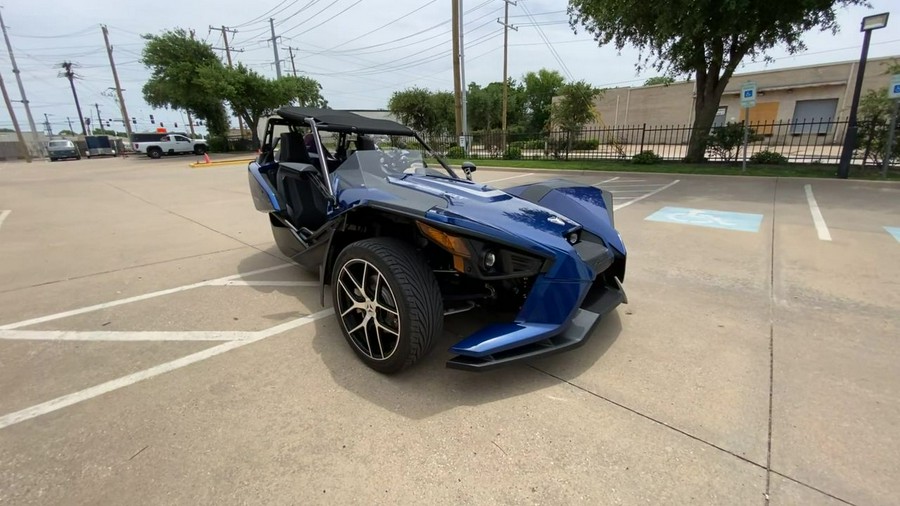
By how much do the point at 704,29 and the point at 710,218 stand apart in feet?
25.3

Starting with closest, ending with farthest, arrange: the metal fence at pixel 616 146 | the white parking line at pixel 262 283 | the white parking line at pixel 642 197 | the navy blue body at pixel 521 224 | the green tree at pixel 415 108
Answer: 1. the navy blue body at pixel 521 224
2. the white parking line at pixel 262 283
3. the white parking line at pixel 642 197
4. the metal fence at pixel 616 146
5. the green tree at pixel 415 108

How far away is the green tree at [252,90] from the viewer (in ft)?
97.0

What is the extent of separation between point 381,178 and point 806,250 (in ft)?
16.1

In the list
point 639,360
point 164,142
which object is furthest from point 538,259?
point 164,142

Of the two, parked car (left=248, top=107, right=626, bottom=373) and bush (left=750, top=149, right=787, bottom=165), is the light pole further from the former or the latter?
parked car (left=248, top=107, right=626, bottom=373)

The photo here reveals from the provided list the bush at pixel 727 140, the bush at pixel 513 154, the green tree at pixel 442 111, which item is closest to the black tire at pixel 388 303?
the bush at pixel 727 140

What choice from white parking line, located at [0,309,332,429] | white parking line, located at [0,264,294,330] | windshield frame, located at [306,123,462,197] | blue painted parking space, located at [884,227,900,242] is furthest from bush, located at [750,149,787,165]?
white parking line, located at [0,309,332,429]

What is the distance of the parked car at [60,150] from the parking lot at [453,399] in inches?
1488

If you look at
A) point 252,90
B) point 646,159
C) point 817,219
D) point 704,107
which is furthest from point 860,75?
point 252,90

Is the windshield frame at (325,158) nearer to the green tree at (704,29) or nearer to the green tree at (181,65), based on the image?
the green tree at (704,29)

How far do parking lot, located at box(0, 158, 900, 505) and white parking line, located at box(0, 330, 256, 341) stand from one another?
19 mm

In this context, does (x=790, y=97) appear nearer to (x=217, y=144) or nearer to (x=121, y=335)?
(x=121, y=335)

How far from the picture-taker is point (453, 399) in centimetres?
226

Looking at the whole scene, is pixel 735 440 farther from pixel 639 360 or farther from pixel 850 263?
pixel 850 263
